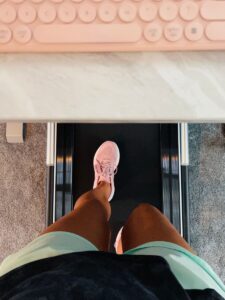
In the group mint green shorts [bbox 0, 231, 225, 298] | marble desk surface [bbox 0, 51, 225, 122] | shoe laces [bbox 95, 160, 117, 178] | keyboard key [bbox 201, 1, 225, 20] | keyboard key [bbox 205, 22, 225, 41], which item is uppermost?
keyboard key [bbox 201, 1, 225, 20]

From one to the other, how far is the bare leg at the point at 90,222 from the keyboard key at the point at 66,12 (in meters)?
0.44

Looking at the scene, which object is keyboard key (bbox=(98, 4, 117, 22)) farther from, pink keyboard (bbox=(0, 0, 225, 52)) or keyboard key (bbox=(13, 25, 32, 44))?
keyboard key (bbox=(13, 25, 32, 44))

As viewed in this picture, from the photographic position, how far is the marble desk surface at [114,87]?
0.54m

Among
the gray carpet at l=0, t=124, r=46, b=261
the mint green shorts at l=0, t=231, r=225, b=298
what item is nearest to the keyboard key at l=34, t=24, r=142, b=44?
the mint green shorts at l=0, t=231, r=225, b=298

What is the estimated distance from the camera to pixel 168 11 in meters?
0.52

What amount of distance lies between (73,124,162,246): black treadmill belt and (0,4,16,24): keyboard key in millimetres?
740

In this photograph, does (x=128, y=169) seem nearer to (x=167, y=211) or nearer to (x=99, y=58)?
(x=167, y=211)

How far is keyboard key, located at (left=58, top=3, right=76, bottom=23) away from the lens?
53 centimetres

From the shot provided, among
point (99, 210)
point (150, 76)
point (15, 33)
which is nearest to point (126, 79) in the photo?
point (150, 76)

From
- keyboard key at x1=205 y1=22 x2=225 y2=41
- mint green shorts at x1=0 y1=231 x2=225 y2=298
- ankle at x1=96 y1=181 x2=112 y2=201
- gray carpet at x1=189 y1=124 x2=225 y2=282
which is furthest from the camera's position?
gray carpet at x1=189 y1=124 x2=225 y2=282

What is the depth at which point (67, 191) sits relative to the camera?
1.26m

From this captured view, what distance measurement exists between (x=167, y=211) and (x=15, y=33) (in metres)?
0.85

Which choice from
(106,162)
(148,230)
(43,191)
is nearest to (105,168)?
(106,162)

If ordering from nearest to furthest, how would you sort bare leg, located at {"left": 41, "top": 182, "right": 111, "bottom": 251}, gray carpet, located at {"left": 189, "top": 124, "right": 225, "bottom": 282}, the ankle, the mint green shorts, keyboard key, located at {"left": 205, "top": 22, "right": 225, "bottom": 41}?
keyboard key, located at {"left": 205, "top": 22, "right": 225, "bottom": 41}
the mint green shorts
bare leg, located at {"left": 41, "top": 182, "right": 111, "bottom": 251}
the ankle
gray carpet, located at {"left": 189, "top": 124, "right": 225, "bottom": 282}
